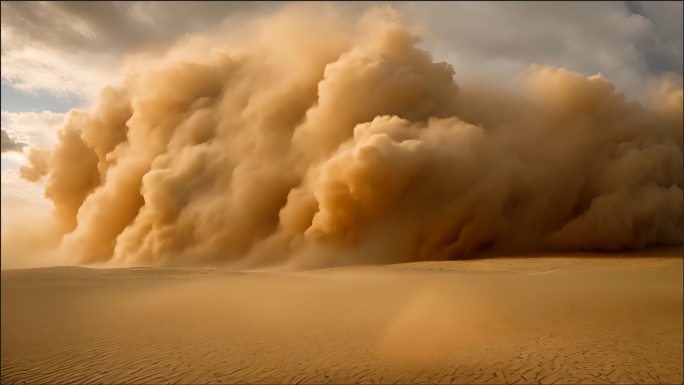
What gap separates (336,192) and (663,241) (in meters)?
20.8

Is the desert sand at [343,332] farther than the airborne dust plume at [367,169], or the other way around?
the airborne dust plume at [367,169]

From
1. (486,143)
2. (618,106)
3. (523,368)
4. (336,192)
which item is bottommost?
(523,368)

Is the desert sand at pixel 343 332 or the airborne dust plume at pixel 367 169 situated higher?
the airborne dust plume at pixel 367 169

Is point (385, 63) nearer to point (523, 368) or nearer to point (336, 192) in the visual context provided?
point (336, 192)

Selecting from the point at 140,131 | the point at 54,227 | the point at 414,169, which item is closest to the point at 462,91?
the point at 414,169

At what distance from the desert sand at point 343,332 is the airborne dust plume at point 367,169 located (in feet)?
41.3

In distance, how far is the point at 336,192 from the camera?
23.2m

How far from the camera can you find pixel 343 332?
6992 mm

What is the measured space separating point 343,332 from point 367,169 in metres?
15.9

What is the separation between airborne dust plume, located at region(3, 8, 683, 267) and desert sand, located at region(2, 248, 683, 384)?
41.3 feet

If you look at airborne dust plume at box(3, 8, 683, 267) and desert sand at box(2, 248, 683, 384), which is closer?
desert sand at box(2, 248, 683, 384)

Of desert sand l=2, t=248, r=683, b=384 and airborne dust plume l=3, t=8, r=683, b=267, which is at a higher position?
airborne dust plume l=3, t=8, r=683, b=267

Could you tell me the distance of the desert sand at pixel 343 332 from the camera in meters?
5.30

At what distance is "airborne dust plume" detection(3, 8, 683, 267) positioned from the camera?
23688mm
